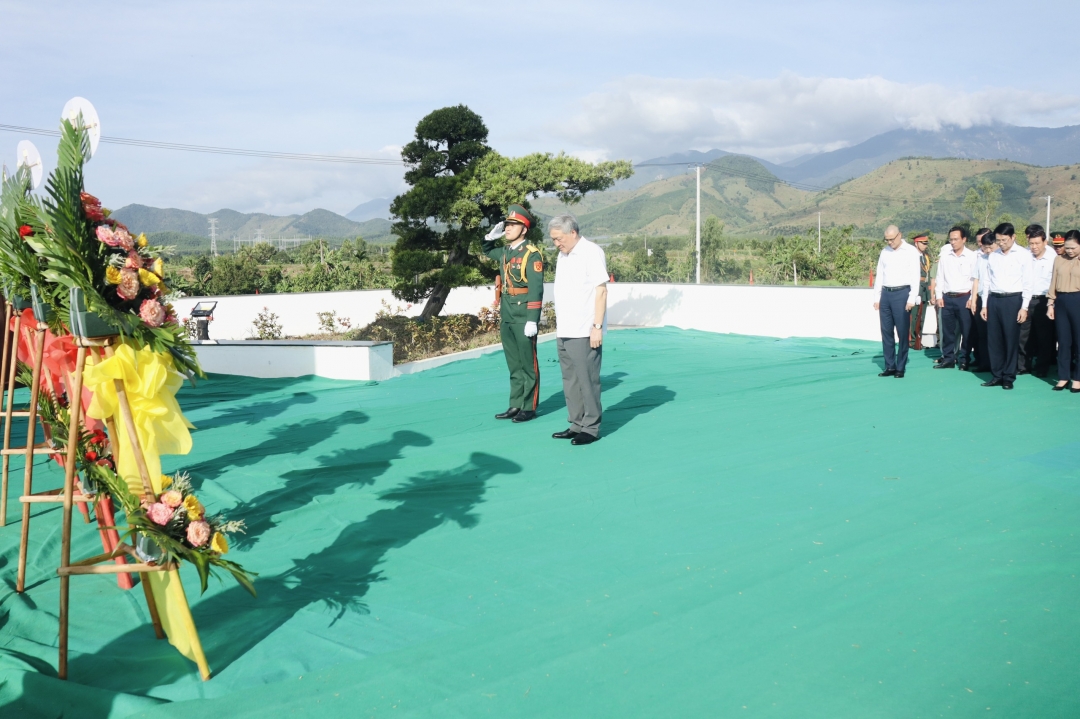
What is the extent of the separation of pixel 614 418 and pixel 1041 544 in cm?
340

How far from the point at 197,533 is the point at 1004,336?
7035mm

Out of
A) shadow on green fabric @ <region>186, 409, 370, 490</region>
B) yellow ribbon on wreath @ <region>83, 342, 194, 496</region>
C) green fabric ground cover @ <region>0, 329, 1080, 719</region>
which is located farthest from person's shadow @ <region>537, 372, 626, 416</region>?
yellow ribbon on wreath @ <region>83, 342, 194, 496</region>

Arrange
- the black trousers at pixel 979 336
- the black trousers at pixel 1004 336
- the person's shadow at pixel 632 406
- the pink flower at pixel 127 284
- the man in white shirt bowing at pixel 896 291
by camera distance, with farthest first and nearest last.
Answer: the black trousers at pixel 979 336 → the man in white shirt bowing at pixel 896 291 → the black trousers at pixel 1004 336 → the person's shadow at pixel 632 406 → the pink flower at pixel 127 284

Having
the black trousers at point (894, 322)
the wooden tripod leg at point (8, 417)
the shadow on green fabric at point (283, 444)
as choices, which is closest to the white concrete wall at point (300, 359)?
the shadow on green fabric at point (283, 444)

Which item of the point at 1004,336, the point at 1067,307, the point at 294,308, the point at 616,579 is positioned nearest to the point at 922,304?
the point at 1004,336

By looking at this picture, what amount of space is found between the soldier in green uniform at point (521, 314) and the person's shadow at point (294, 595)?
74.5 inches

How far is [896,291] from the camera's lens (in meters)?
7.88

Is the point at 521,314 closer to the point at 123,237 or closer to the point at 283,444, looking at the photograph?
the point at 283,444

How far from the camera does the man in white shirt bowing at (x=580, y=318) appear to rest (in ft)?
18.2

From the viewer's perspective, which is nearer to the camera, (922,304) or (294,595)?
(294,595)

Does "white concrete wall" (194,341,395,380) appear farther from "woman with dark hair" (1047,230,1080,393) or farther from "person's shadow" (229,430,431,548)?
"woman with dark hair" (1047,230,1080,393)

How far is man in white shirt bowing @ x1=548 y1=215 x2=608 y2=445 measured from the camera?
554 centimetres

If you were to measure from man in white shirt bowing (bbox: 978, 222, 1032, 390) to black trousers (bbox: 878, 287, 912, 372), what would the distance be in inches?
28.0

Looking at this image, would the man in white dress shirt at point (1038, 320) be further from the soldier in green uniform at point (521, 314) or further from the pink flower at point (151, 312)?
the pink flower at point (151, 312)
